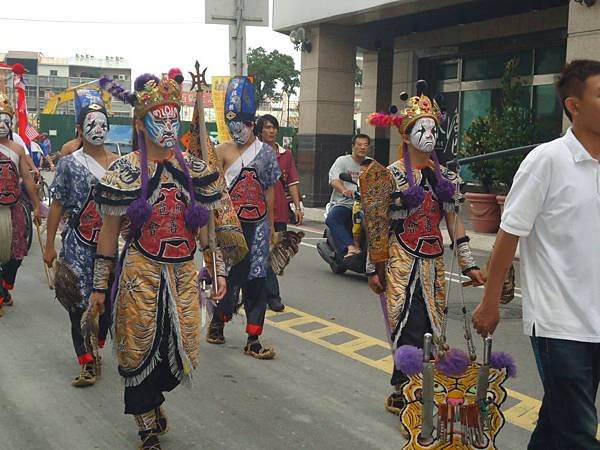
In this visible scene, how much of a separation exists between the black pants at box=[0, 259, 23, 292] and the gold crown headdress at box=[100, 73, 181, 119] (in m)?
3.86

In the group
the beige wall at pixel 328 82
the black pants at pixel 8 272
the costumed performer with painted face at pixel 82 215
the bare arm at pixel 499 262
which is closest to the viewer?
the bare arm at pixel 499 262

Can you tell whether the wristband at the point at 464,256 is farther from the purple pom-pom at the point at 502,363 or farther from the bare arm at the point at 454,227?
the purple pom-pom at the point at 502,363

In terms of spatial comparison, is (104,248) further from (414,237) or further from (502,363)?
(502,363)

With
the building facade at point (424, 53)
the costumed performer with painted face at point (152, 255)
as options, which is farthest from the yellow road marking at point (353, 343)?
the building facade at point (424, 53)

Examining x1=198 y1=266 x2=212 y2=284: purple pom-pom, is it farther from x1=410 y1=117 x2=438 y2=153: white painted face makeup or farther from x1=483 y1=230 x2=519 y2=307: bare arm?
x1=483 y1=230 x2=519 y2=307: bare arm

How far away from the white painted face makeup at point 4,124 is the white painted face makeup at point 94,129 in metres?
2.22

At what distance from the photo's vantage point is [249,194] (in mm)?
6012

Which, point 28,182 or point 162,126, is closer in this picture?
point 162,126

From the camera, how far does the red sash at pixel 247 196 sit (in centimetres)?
600

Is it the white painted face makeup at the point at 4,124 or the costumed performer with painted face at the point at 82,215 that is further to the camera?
the white painted face makeup at the point at 4,124

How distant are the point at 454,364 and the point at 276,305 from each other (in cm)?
425

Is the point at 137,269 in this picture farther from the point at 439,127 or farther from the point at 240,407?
the point at 439,127

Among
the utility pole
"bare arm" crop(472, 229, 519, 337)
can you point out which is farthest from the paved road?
the utility pole

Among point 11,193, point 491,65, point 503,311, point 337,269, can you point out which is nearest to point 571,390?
point 503,311
